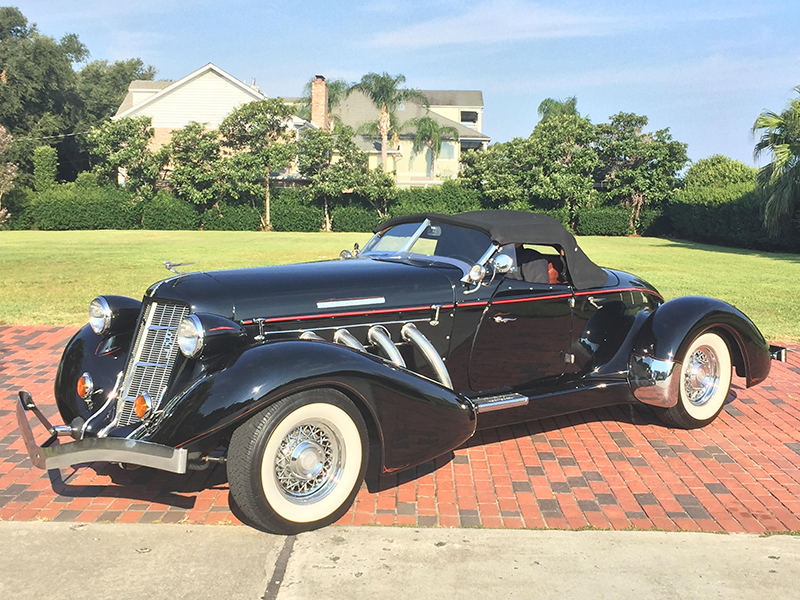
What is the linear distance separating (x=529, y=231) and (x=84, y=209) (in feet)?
120

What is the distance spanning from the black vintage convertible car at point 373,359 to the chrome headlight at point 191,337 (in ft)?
0.04

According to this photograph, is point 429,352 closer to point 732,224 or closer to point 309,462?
point 309,462

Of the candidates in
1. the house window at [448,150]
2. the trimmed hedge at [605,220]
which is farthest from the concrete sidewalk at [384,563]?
the house window at [448,150]

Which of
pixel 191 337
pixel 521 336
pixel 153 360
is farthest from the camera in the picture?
pixel 521 336

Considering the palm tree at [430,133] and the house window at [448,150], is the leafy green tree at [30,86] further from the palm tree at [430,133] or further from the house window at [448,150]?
the house window at [448,150]

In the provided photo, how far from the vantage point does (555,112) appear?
166ft

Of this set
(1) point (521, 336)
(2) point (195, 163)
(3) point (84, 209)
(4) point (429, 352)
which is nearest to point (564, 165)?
(2) point (195, 163)

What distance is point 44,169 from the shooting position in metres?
38.9

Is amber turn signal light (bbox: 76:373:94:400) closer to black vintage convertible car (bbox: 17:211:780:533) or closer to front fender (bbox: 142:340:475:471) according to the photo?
black vintage convertible car (bbox: 17:211:780:533)

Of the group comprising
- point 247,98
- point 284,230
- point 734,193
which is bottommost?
point 284,230

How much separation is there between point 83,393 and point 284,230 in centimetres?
3498

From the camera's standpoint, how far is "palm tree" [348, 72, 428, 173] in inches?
1778

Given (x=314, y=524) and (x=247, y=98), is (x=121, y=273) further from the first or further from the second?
(x=247, y=98)

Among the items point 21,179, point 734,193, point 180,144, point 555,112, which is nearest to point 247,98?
point 180,144
